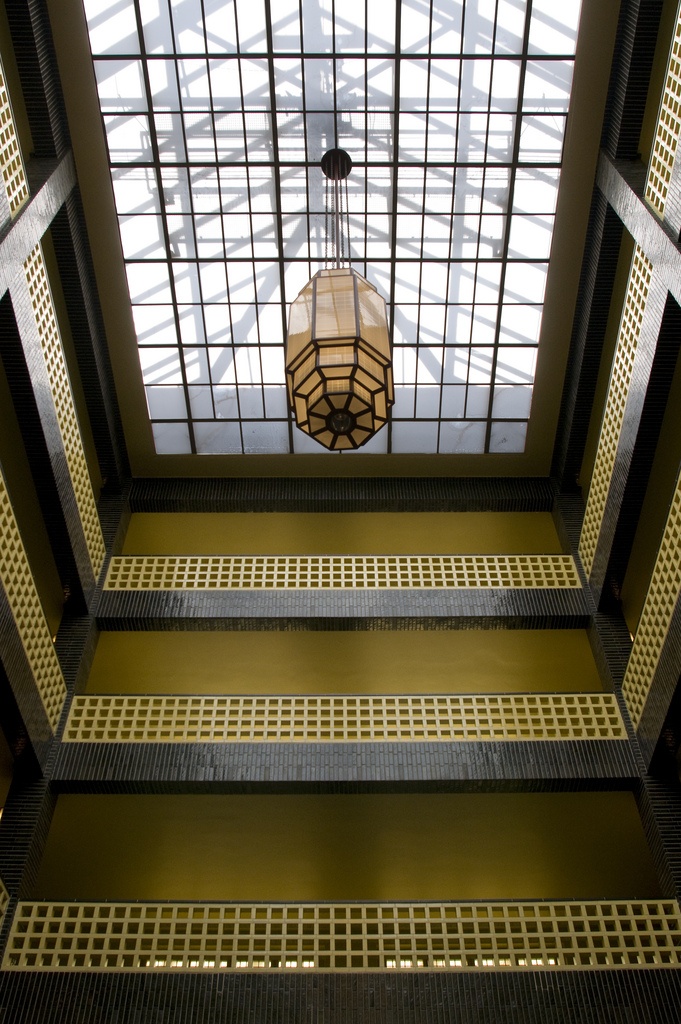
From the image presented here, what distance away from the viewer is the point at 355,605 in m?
15.0

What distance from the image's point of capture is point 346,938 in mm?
11219

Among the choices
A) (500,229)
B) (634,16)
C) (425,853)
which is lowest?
(425,853)

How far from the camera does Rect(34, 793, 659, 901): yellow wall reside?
12.6 meters

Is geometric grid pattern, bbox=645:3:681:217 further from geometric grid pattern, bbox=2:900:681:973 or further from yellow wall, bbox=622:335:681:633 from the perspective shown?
geometric grid pattern, bbox=2:900:681:973

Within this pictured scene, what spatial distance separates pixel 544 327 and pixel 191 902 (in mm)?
10344

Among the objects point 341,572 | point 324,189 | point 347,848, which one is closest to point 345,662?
point 341,572

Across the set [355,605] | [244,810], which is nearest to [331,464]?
[355,605]

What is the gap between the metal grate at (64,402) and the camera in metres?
13.2

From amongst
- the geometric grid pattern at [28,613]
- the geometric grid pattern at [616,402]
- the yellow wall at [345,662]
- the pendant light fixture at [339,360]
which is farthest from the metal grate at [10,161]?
the geometric grid pattern at [616,402]

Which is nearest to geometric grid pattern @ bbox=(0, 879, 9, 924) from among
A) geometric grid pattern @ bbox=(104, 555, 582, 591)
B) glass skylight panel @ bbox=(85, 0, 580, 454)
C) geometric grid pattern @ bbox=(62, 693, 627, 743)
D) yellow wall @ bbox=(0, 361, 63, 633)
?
geometric grid pattern @ bbox=(62, 693, 627, 743)

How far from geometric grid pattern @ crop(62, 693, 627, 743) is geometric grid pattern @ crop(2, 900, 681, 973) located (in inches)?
89.8

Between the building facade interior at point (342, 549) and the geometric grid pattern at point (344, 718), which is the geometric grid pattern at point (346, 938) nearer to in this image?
the building facade interior at point (342, 549)

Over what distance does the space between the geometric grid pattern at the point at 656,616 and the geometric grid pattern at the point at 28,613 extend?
812 centimetres

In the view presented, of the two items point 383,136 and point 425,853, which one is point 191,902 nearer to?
point 425,853
